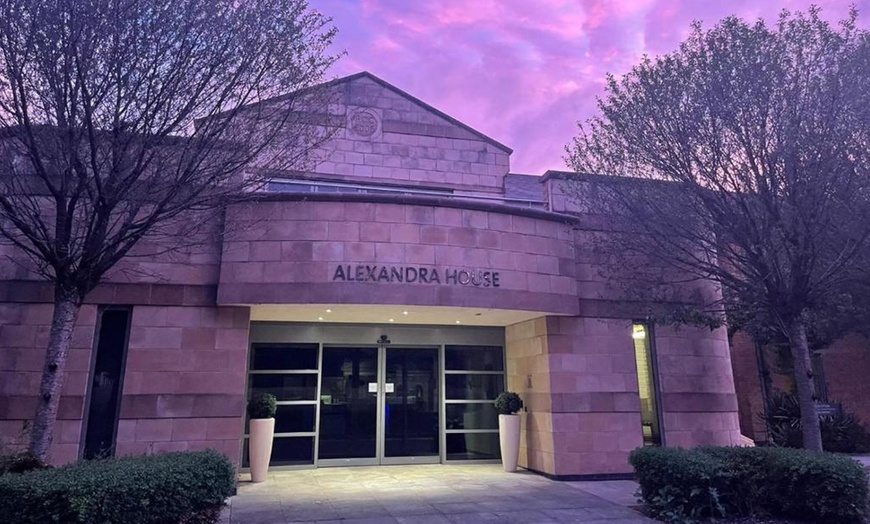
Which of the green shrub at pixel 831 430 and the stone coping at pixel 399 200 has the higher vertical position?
the stone coping at pixel 399 200

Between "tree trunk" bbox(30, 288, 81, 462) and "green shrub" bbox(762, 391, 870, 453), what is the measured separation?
1676cm

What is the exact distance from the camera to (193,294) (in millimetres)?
11133

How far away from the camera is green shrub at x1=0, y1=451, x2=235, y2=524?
6.28 meters

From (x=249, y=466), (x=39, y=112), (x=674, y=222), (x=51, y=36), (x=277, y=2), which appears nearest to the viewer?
(x=51, y=36)

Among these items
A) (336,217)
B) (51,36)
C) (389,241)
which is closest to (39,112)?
(51,36)

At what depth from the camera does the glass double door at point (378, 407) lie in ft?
43.2

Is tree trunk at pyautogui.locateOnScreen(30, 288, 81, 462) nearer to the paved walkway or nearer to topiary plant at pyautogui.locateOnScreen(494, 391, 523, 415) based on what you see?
the paved walkway

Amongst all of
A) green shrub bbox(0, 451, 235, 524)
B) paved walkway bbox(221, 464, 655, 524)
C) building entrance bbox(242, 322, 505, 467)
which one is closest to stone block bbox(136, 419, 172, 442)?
paved walkway bbox(221, 464, 655, 524)

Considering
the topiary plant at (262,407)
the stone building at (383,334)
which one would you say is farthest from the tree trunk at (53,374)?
the topiary plant at (262,407)

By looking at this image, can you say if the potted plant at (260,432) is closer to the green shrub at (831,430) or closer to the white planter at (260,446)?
the white planter at (260,446)

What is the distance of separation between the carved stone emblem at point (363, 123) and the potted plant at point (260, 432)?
7115mm

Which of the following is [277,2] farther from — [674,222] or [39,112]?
[674,222]

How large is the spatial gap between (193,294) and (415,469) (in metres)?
6.11

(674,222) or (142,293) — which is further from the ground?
(674,222)
